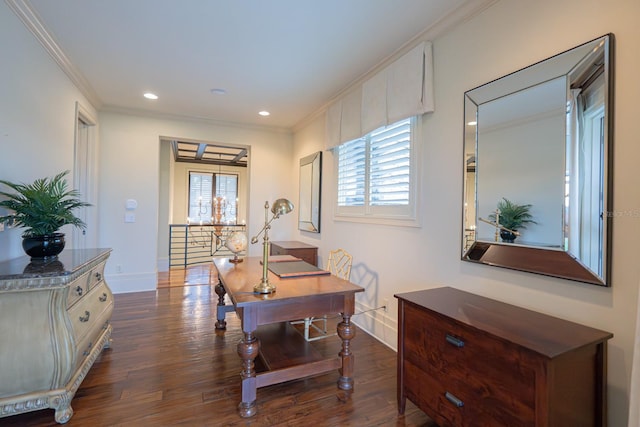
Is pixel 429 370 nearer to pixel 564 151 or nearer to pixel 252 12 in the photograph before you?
pixel 564 151

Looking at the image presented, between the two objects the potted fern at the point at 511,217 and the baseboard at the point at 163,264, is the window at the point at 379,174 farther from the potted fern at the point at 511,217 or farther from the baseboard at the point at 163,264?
the baseboard at the point at 163,264

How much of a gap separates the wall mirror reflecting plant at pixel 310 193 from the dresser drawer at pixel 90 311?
8.62ft

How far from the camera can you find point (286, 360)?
7.22ft

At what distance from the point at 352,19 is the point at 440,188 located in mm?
1490

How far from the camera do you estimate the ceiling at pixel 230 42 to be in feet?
7.28

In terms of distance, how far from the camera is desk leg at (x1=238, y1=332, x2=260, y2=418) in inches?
73.4

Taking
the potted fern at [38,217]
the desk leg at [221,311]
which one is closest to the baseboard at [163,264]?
the desk leg at [221,311]

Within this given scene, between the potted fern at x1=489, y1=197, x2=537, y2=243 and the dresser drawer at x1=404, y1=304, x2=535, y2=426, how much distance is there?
2.47 feet

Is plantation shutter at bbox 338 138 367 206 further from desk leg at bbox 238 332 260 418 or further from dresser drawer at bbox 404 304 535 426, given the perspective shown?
desk leg at bbox 238 332 260 418

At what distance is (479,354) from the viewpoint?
1396mm

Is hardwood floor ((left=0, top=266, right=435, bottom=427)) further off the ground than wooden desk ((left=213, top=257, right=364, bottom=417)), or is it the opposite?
wooden desk ((left=213, top=257, right=364, bottom=417))

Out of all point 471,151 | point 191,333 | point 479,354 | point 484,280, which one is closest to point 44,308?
point 191,333

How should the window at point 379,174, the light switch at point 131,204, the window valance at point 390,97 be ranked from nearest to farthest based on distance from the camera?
the window valance at point 390,97 → the window at point 379,174 → the light switch at point 131,204

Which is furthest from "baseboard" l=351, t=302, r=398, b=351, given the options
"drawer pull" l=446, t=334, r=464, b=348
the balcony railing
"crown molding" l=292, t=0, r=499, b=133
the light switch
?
the balcony railing
